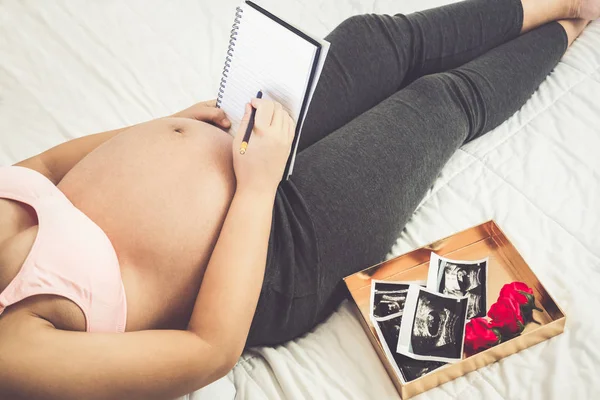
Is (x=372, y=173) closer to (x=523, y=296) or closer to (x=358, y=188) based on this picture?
(x=358, y=188)

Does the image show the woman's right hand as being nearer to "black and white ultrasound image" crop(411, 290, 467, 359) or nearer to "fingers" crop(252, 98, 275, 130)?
"fingers" crop(252, 98, 275, 130)

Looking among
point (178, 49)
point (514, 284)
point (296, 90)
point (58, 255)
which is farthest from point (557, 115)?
point (58, 255)

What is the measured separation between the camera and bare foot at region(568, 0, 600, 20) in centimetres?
124

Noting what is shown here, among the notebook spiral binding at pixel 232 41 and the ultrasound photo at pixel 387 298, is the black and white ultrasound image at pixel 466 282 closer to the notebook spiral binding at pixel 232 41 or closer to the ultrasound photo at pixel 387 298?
the ultrasound photo at pixel 387 298

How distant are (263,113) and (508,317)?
1.53 feet

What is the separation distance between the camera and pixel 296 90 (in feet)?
2.67

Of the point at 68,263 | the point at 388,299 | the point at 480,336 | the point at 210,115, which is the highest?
the point at 210,115

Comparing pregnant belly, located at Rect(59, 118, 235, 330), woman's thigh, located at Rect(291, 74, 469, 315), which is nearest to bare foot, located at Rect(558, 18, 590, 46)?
woman's thigh, located at Rect(291, 74, 469, 315)

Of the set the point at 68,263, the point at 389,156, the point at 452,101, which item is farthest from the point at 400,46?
the point at 68,263

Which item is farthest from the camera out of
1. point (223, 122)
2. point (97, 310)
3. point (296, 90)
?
point (223, 122)

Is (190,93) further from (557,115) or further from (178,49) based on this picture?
(557,115)

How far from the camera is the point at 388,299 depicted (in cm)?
90

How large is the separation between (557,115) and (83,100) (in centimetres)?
100

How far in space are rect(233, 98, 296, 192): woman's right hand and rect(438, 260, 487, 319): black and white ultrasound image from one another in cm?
32
